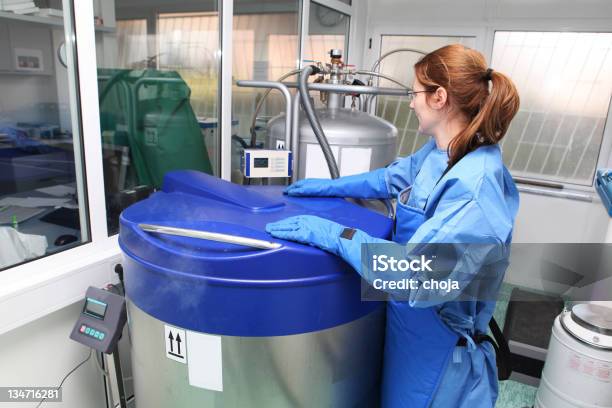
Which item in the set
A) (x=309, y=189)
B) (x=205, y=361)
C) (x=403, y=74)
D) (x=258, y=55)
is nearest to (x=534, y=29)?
(x=403, y=74)

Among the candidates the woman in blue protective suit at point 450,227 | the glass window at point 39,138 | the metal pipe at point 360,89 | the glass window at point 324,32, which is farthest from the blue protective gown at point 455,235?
the glass window at point 324,32

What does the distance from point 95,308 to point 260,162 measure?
69cm

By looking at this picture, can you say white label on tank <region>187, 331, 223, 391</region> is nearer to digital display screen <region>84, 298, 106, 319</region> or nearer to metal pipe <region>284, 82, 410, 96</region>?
digital display screen <region>84, 298, 106, 319</region>

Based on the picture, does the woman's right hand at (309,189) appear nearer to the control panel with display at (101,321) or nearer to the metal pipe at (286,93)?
the metal pipe at (286,93)

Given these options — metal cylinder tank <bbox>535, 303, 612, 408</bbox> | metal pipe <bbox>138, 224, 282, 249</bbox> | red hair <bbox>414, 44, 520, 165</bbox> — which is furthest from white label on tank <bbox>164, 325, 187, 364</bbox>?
metal cylinder tank <bbox>535, 303, 612, 408</bbox>

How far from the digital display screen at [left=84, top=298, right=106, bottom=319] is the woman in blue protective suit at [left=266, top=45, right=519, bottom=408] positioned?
592mm

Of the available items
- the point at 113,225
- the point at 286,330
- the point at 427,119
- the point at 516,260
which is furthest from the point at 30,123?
the point at 516,260

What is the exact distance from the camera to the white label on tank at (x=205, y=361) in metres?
0.88

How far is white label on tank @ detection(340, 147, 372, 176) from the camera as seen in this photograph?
167 centimetres

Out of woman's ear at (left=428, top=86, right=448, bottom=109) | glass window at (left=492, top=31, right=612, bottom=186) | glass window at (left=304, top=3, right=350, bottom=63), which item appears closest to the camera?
woman's ear at (left=428, top=86, right=448, bottom=109)

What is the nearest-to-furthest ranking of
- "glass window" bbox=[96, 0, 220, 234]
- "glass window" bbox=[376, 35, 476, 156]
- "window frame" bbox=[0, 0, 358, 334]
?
"window frame" bbox=[0, 0, 358, 334], "glass window" bbox=[96, 0, 220, 234], "glass window" bbox=[376, 35, 476, 156]

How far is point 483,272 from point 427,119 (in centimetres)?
38

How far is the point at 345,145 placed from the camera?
166cm

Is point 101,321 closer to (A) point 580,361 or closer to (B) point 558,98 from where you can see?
(A) point 580,361
